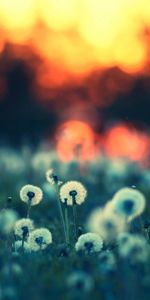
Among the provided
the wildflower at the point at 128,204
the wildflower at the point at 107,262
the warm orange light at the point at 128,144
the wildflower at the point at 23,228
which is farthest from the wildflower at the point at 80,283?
the warm orange light at the point at 128,144

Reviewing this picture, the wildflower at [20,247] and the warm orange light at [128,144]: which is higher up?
the warm orange light at [128,144]

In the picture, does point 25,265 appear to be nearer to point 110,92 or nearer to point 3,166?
point 3,166

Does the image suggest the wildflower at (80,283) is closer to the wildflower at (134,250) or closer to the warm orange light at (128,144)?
the wildflower at (134,250)

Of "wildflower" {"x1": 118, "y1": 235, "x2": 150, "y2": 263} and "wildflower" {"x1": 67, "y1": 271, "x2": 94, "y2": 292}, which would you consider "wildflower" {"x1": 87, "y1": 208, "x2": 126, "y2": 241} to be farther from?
"wildflower" {"x1": 67, "y1": 271, "x2": 94, "y2": 292}

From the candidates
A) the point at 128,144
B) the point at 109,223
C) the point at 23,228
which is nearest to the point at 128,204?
the point at 109,223

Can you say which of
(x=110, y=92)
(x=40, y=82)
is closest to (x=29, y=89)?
(x=40, y=82)
